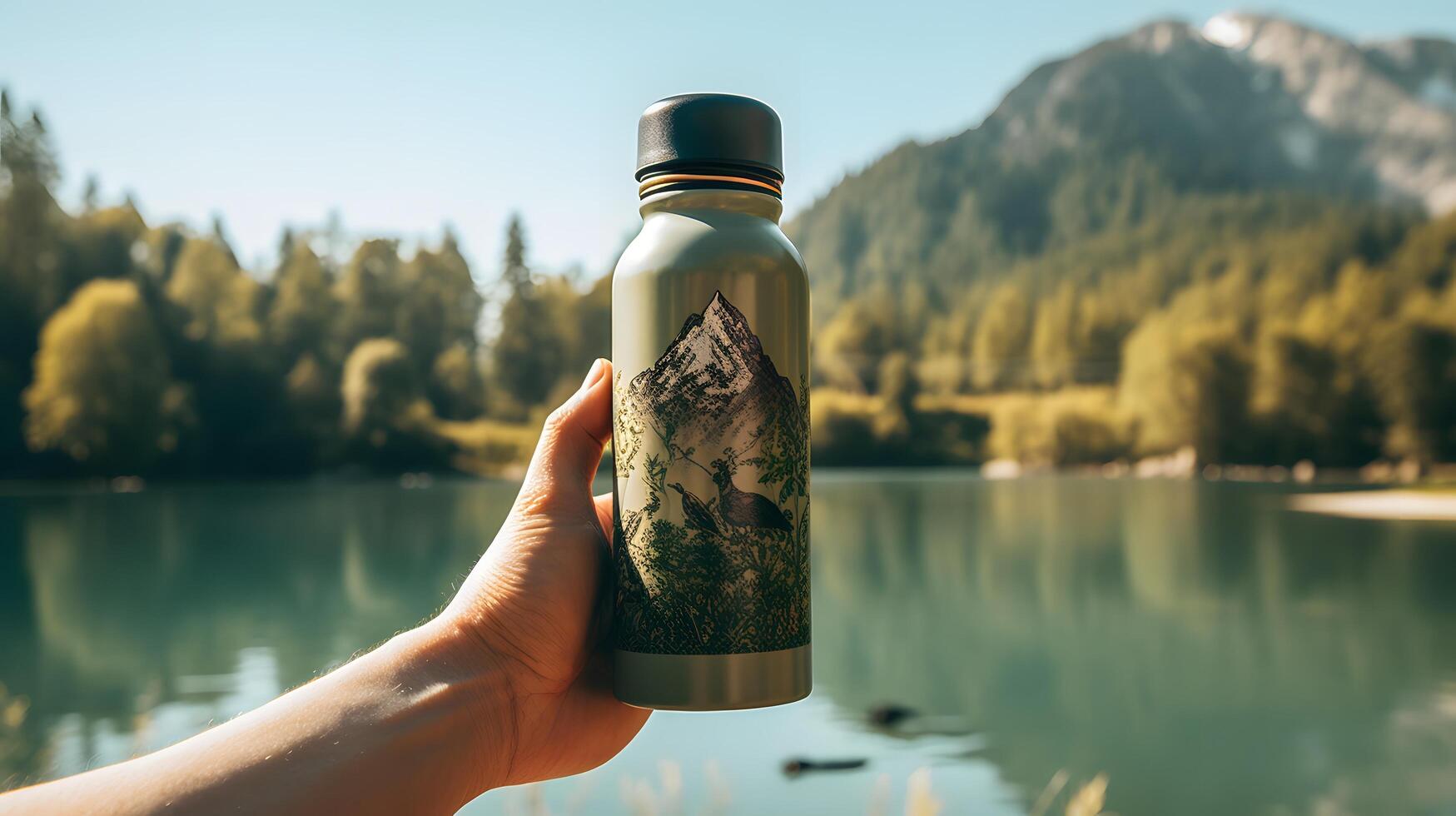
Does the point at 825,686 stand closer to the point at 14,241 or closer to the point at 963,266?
the point at 14,241

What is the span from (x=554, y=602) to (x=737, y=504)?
550mm

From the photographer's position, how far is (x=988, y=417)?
9488 centimetres

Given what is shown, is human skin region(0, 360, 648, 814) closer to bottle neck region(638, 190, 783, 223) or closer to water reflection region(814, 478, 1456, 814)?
bottle neck region(638, 190, 783, 223)

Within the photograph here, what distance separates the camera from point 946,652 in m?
26.0

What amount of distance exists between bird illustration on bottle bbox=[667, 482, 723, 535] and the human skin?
41 centimetres

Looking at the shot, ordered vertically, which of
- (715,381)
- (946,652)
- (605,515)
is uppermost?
(715,381)

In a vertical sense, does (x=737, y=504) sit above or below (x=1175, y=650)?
above

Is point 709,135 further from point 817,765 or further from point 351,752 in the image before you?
point 817,765

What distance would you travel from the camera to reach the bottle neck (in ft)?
7.48

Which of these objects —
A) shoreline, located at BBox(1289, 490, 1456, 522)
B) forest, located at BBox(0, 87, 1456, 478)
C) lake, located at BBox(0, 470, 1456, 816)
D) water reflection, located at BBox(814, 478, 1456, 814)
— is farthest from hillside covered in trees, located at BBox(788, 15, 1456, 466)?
water reflection, located at BBox(814, 478, 1456, 814)

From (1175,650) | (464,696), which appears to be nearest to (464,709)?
(464,696)

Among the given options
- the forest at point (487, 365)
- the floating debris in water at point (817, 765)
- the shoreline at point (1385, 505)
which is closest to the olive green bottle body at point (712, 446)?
the floating debris in water at point (817, 765)

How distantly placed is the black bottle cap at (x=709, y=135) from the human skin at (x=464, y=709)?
579 millimetres

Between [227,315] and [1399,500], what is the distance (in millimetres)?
66302
